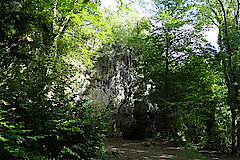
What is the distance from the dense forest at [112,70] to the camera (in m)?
3.88

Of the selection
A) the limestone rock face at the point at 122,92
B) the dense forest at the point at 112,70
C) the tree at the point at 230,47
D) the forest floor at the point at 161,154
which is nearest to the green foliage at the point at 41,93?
the dense forest at the point at 112,70

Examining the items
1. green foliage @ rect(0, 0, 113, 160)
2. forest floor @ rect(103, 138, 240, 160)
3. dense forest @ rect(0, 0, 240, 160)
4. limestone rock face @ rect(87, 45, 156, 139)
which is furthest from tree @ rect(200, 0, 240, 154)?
green foliage @ rect(0, 0, 113, 160)

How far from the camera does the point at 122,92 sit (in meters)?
12.7

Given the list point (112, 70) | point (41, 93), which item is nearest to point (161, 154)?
point (41, 93)

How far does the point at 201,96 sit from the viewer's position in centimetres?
874

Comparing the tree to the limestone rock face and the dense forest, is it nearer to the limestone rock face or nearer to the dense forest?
the dense forest

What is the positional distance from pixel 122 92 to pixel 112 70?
5.35 feet

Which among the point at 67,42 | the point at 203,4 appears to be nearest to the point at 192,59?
the point at 203,4

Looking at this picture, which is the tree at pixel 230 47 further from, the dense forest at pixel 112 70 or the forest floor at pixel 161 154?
the forest floor at pixel 161 154

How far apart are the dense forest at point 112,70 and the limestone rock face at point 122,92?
7cm

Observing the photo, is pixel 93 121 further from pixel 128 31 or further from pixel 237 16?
pixel 128 31

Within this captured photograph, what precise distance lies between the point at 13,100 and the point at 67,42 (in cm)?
390

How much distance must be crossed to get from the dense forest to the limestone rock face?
2.7 inches

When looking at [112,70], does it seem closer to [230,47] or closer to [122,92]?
[122,92]
